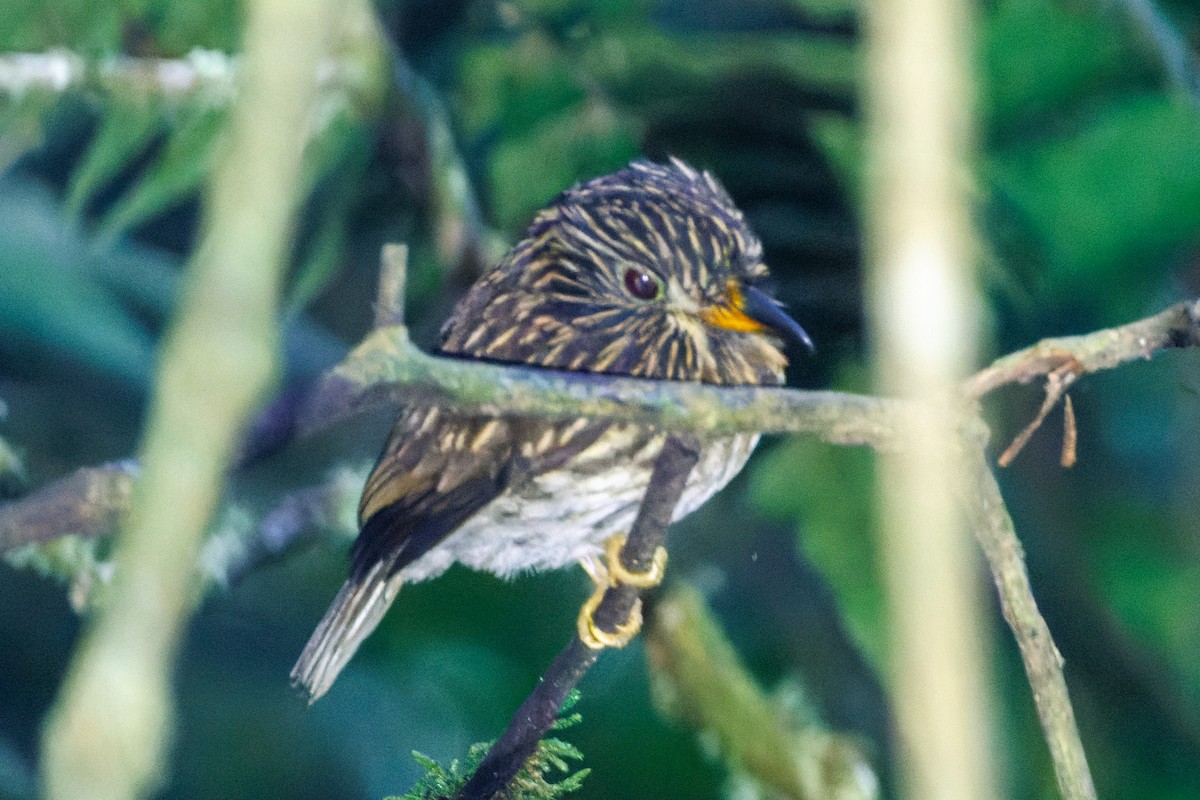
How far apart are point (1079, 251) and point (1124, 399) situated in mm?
212

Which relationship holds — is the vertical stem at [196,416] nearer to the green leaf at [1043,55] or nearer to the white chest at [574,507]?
the white chest at [574,507]

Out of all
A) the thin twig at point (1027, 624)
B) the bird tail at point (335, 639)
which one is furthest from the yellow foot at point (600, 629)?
the thin twig at point (1027, 624)

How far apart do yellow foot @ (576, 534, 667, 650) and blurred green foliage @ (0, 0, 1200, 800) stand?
6cm

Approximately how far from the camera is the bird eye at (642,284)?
1.31 metres

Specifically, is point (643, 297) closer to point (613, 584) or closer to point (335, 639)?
point (613, 584)

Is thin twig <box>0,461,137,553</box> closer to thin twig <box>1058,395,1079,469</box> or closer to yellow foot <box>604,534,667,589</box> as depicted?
yellow foot <box>604,534,667,589</box>

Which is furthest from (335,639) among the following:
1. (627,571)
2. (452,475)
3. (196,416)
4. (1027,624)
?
(196,416)

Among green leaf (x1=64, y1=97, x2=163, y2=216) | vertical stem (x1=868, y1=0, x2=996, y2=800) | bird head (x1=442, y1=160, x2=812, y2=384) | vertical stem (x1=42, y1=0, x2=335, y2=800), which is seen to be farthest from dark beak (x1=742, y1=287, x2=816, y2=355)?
vertical stem (x1=42, y1=0, x2=335, y2=800)

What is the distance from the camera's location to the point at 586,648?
1109 mm

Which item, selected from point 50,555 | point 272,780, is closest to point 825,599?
point 272,780

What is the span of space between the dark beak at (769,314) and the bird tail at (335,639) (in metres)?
0.45

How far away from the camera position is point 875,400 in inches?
38.9

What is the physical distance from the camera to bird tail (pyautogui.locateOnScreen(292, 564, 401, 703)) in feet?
4.29

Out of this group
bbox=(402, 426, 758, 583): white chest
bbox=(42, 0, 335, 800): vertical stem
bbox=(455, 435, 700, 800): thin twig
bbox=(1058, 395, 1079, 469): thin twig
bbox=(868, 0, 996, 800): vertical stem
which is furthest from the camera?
bbox=(1058, 395, 1079, 469): thin twig
